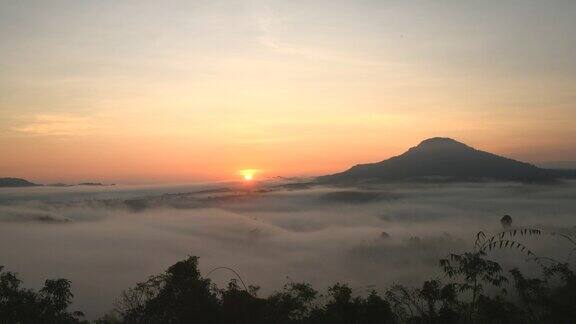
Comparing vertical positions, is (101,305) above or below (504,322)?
below

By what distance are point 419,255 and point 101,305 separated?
377 feet

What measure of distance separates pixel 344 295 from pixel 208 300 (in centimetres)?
1141

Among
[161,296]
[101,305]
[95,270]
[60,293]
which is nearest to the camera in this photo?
[60,293]

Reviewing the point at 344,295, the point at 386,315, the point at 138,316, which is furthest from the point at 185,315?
the point at 386,315

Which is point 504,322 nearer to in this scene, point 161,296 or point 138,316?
point 161,296

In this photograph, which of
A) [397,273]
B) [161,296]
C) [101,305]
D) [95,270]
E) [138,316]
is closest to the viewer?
[161,296]

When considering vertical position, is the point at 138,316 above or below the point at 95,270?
above

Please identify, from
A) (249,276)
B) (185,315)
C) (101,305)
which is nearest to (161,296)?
(185,315)

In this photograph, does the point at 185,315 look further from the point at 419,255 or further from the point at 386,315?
the point at 419,255

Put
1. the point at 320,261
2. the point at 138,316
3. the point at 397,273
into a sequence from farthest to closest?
1. the point at 320,261
2. the point at 397,273
3. the point at 138,316

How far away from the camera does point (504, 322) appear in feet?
100

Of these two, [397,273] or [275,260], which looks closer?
[397,273]

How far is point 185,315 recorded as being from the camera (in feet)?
98.6

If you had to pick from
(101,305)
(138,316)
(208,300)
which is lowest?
(101,305)
